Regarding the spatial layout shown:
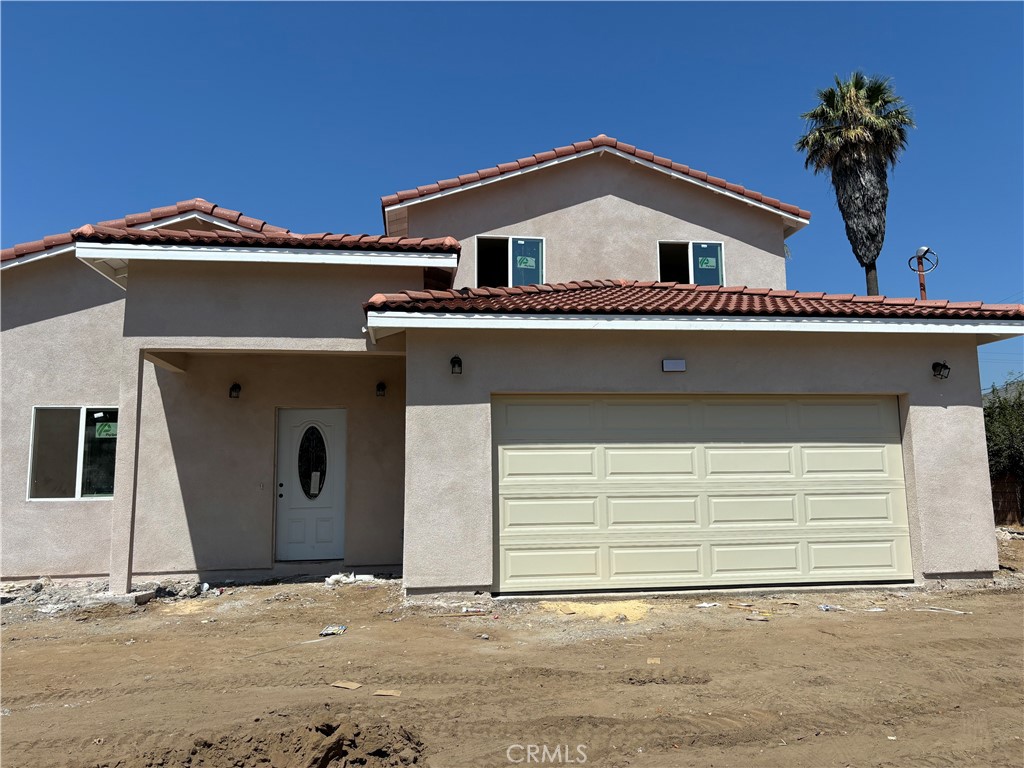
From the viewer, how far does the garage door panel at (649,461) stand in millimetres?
8523

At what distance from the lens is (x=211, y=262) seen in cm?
876

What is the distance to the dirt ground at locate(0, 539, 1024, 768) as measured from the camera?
411cm

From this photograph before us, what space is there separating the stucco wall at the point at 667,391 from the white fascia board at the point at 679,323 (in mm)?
316

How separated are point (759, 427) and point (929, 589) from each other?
9.30 feet

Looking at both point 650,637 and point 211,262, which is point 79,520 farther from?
point 650,637

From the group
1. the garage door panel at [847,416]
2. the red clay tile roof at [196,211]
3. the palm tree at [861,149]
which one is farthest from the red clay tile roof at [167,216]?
the palm tree at [861,149]

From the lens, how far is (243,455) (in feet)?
33.8

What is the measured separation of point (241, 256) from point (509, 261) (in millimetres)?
4810

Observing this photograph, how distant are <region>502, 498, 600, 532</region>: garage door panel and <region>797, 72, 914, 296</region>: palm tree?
15743 millimetres

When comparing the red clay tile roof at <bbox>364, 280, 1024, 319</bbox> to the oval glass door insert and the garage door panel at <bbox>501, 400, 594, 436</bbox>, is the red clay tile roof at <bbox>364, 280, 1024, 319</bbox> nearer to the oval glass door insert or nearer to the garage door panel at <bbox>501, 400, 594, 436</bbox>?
the garage door panel at <bbox>501, 400, 594, 436</bbox>

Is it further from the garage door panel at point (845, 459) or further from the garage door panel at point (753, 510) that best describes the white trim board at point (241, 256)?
the garage door panel at point (845, 459)

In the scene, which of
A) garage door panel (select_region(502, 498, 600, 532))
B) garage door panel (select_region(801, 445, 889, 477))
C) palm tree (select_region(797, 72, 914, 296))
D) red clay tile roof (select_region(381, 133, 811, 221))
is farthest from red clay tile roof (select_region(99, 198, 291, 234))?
palm tree (select_region(797, 72, 914, 296))

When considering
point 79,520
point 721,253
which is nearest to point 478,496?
point 79,520

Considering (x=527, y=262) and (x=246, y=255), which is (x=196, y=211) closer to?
(x=246, y=255)
